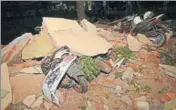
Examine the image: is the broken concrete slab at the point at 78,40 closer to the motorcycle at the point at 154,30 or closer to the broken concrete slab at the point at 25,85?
the broken concrete slab at the point at 25,85

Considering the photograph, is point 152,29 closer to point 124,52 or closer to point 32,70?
point 124,52

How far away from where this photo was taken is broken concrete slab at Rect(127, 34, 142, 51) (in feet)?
28.5

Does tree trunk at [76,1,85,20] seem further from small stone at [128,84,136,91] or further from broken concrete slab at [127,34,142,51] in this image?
small stone at [128,84,136,91]

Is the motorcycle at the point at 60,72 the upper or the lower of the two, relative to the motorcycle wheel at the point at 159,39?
lower

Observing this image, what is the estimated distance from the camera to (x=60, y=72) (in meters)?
6.36

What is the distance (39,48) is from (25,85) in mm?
1376

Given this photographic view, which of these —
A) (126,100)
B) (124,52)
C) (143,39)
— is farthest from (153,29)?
(126,100)

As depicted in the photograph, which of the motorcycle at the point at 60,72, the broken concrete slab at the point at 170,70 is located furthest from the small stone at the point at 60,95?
the broken concrete slab at the point at 170,70

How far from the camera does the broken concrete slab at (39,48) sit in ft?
25.5

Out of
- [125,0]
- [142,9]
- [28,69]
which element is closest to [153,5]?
[142,9]

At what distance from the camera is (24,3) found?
538 inches

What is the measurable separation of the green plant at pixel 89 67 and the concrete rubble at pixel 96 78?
0.20 meters

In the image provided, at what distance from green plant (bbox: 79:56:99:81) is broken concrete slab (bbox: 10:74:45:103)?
1.05 m

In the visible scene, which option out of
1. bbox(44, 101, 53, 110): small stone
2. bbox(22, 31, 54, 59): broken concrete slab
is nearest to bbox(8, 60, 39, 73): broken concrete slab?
bbox(22, 31, 54, 59): broken concrete slab
